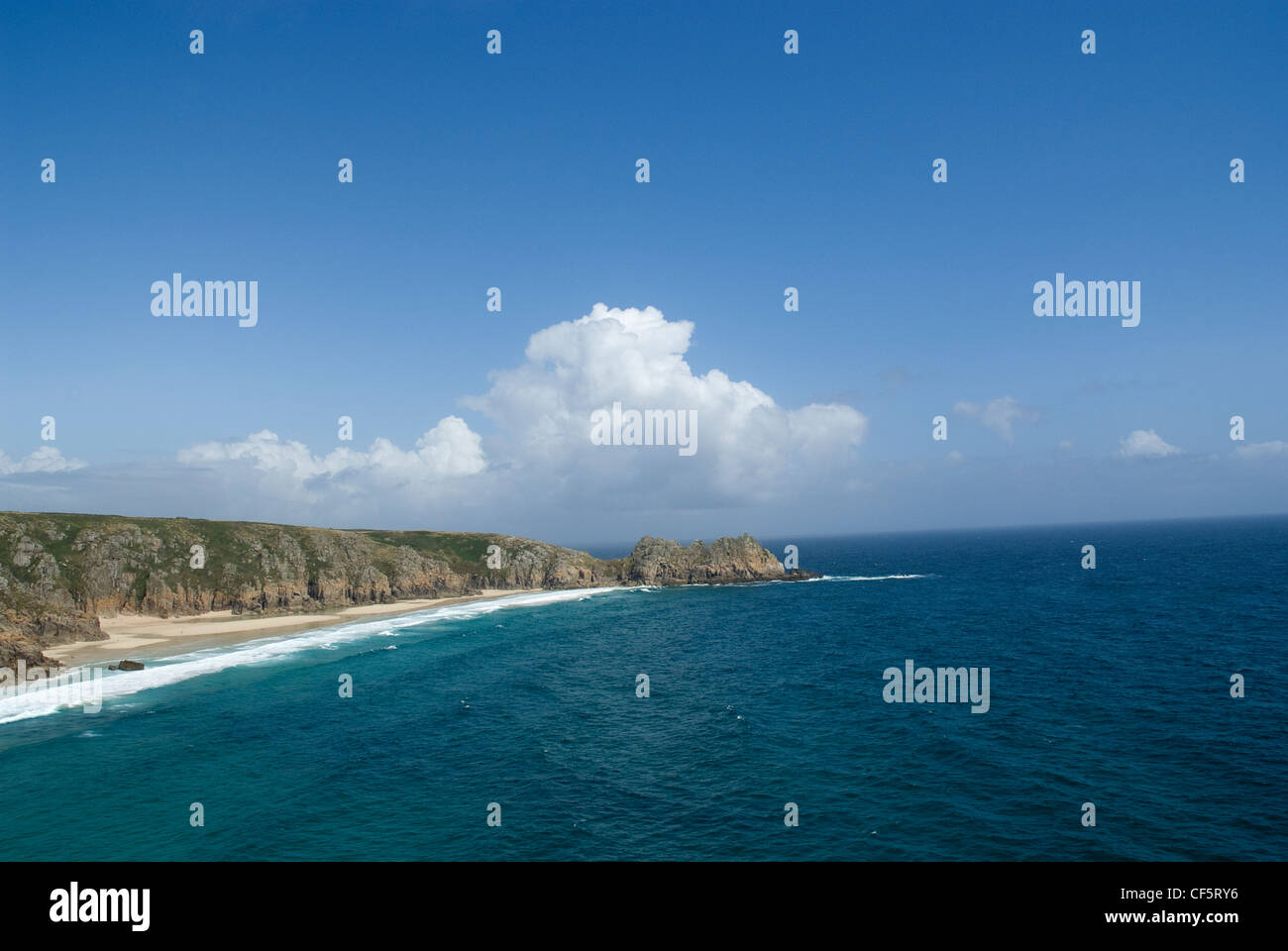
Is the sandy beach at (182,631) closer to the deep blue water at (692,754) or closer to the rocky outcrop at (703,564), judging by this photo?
the deep blue water at (692,754)

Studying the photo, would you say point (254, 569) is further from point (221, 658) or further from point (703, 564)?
point (703, 564)

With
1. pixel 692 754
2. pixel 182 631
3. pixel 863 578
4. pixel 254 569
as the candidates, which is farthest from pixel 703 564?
pixel 692 754

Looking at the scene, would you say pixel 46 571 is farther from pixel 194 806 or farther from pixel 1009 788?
pixel 1009 788
